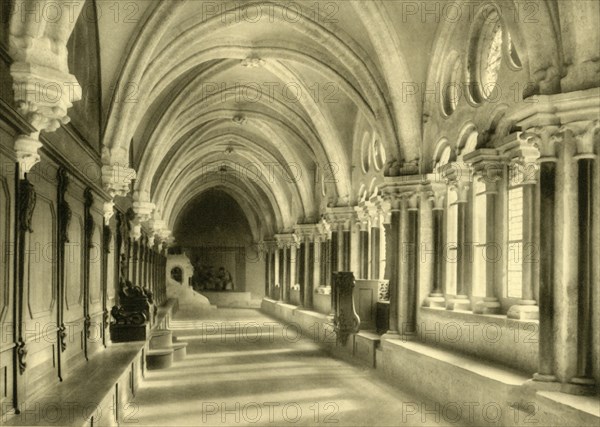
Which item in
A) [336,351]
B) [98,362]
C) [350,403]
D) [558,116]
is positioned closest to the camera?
[558,116]

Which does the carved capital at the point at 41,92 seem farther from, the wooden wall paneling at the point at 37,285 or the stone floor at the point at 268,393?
the stone floor at the point at 268,393

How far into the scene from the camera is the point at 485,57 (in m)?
8.89

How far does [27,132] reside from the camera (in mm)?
4742

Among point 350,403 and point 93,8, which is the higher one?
point 93,8

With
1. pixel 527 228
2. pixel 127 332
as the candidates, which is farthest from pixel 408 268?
pixel 127 332

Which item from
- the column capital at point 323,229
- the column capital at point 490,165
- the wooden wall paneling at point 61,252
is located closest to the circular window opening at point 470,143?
the column capital at point 490,165

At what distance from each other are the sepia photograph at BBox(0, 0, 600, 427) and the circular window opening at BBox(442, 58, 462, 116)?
1.6 inches

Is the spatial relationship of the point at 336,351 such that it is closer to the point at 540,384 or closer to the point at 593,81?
the point at 540,384

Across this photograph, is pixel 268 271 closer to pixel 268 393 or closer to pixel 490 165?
pixel 268 393

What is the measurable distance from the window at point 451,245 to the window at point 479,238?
92 centimetres

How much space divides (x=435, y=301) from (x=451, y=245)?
34.9 inches

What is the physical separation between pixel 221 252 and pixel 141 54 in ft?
84.2

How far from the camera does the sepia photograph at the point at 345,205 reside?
5.35 m

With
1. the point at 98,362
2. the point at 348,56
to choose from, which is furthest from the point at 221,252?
the point at 98,362
